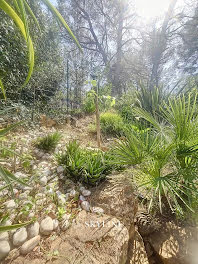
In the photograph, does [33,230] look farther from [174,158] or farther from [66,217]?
[174,158]

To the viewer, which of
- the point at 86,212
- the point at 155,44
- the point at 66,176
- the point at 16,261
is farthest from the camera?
the point at 155,44

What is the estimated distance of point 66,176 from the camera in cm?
134

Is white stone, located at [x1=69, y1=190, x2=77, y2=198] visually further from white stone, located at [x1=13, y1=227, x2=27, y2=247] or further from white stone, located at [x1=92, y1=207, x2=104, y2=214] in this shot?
white stone, located at [x1=13, y1=227, x2=27, y2=247]

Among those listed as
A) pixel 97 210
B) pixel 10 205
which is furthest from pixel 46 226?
pixel 97 210

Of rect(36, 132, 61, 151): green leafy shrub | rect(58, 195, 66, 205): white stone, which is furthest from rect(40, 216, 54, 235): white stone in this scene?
rect(36, 132, 61, 151): green leafy shrub

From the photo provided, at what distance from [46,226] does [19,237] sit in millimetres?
153

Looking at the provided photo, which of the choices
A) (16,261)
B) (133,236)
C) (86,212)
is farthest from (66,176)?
(133,236)

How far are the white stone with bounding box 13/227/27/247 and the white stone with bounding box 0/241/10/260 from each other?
35 mm

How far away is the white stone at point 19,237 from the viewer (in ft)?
2.26

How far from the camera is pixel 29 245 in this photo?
688mm

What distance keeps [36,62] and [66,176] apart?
2.64 meters

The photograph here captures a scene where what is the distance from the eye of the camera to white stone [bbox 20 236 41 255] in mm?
669

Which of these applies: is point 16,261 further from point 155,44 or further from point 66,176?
point 155,44

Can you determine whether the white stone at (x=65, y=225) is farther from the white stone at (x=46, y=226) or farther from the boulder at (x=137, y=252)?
the boulder at (x=137, y=252)
